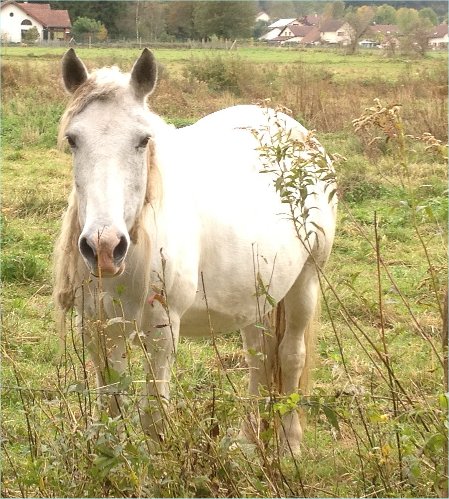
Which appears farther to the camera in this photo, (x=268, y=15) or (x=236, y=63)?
(x=236, y=63)

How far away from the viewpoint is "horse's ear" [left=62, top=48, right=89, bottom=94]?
315cm

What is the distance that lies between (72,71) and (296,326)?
2.11 m

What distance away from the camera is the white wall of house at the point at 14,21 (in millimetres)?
5270

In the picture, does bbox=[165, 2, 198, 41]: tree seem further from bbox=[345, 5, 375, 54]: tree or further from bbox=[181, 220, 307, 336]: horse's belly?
bbox=[181, 220, 307, 336]: horse's belly

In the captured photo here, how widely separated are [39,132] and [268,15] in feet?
26.6

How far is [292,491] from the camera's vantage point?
2514 mm

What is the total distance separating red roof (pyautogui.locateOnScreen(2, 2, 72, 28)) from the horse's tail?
6.44 ft

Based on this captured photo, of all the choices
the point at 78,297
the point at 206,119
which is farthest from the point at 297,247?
the point at 78,297

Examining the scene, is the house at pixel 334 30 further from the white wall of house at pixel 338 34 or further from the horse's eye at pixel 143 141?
the horse's eye at pixel 143 141

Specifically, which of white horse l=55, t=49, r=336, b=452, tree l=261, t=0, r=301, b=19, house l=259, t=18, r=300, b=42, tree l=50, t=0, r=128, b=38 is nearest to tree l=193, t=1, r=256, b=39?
house l=259, t=18, r=300, b=42

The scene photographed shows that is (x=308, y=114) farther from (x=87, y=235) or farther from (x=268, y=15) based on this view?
(x=87, y=235)

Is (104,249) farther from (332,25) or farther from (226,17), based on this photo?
(332,25)

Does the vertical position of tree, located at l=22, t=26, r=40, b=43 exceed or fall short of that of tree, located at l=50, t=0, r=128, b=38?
it falls short

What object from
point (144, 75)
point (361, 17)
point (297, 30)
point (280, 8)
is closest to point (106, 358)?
point (144, 75)
